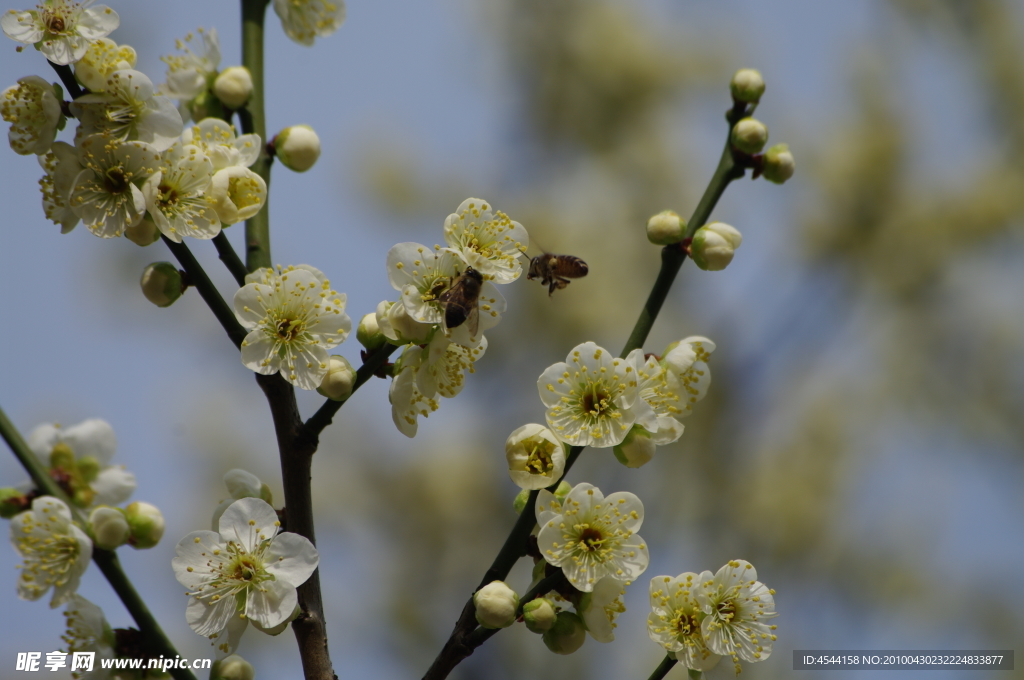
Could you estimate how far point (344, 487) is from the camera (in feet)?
19.8

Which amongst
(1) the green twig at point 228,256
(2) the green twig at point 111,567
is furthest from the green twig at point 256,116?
(2) the green twig at point 111,567

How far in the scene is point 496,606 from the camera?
90 cm

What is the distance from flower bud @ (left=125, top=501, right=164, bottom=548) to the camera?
93cm

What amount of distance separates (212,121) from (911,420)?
6.18 meters

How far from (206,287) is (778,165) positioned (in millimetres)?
832

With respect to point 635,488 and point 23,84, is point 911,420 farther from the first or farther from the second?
point 23,84

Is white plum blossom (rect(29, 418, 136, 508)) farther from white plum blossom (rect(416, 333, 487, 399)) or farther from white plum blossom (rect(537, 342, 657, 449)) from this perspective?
white plum blossom (rect(537, 342, 657, 449))

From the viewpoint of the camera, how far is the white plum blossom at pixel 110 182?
0.95 meters

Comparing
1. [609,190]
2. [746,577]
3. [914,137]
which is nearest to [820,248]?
[914,137]

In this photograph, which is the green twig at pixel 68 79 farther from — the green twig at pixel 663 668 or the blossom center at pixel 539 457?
the green twig at pixel 663 668

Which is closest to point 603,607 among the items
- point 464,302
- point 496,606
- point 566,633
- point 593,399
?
point 566,633

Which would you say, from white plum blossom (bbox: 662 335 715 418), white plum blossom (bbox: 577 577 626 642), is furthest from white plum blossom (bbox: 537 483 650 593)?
white plum blossom (bbox: 662 335 715 418)

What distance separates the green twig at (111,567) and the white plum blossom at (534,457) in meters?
0.42

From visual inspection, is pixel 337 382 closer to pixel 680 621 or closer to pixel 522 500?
pixel 522 500
